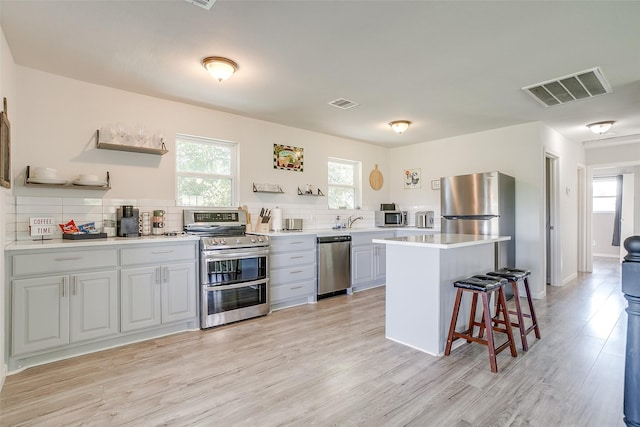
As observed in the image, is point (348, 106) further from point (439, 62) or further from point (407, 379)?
point (407, 379)

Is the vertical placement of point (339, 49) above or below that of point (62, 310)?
above

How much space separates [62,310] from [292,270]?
2225 millimetres

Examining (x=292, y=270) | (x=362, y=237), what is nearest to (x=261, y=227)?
(x=292, y=270)

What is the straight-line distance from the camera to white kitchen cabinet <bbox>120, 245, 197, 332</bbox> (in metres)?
2.80

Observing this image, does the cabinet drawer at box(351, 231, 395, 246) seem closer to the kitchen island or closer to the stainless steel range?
the stainless steel range

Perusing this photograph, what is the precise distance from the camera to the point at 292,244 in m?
3.97

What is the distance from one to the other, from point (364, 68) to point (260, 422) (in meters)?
2.75

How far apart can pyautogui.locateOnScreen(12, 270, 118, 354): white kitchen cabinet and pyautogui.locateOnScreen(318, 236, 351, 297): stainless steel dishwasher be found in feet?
7.67

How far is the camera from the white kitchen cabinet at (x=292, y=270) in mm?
3820

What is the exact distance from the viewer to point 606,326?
10.6 feet

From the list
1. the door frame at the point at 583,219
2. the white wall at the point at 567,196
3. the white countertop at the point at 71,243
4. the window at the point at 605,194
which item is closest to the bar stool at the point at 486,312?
the white countertop at the point at 71,243

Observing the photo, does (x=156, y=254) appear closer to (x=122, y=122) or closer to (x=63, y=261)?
(x=63, y=261)

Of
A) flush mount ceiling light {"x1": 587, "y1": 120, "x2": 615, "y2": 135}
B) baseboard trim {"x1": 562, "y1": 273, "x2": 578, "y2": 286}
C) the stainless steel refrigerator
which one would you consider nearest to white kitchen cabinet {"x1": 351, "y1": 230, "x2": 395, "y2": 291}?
the stainless steel refrigerator

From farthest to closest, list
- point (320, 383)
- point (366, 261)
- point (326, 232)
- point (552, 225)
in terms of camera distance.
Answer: point (552, 225), point (366, 261), point (326, 232), point (320, 383)
